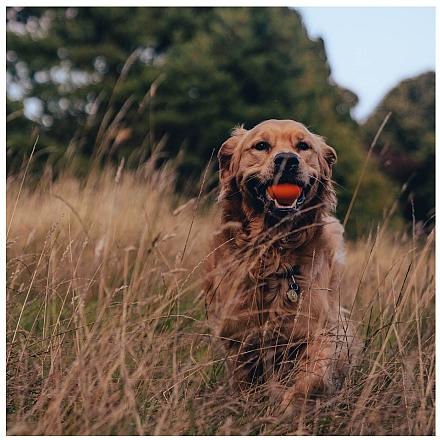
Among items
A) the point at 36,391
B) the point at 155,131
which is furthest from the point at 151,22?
the point at 36,391

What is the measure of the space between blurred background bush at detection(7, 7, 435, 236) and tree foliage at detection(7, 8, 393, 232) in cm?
2

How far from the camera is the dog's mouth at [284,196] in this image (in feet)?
Result: 10.2

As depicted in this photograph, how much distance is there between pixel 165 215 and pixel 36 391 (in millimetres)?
3044

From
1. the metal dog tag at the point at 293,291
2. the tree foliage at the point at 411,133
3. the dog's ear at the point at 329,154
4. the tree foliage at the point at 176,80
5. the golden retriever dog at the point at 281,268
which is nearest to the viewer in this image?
the golden retriever dog at the point at 281,268

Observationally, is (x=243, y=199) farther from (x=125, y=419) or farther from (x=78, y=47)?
(x=78, y=47)

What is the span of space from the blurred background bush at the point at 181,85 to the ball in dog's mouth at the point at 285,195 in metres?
6.27

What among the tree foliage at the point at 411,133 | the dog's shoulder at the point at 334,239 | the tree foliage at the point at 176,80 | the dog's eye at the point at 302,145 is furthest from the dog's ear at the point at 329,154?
the tree foliage at the point at 411,133

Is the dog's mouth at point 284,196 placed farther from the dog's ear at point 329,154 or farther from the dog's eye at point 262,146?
the dog's ear at point 329,154

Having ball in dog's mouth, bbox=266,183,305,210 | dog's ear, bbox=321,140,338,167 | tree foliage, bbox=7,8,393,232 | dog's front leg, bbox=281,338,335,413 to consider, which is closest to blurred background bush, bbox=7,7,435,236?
tree foliage, bbox=7,8,393,232

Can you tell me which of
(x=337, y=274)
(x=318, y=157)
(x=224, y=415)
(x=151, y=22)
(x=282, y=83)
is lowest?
(x=224, y=415)

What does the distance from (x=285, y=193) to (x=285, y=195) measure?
1 cm

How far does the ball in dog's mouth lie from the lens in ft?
10.2

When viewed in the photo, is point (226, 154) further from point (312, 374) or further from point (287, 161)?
point (312, 374)

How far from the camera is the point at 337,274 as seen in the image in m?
3.29
